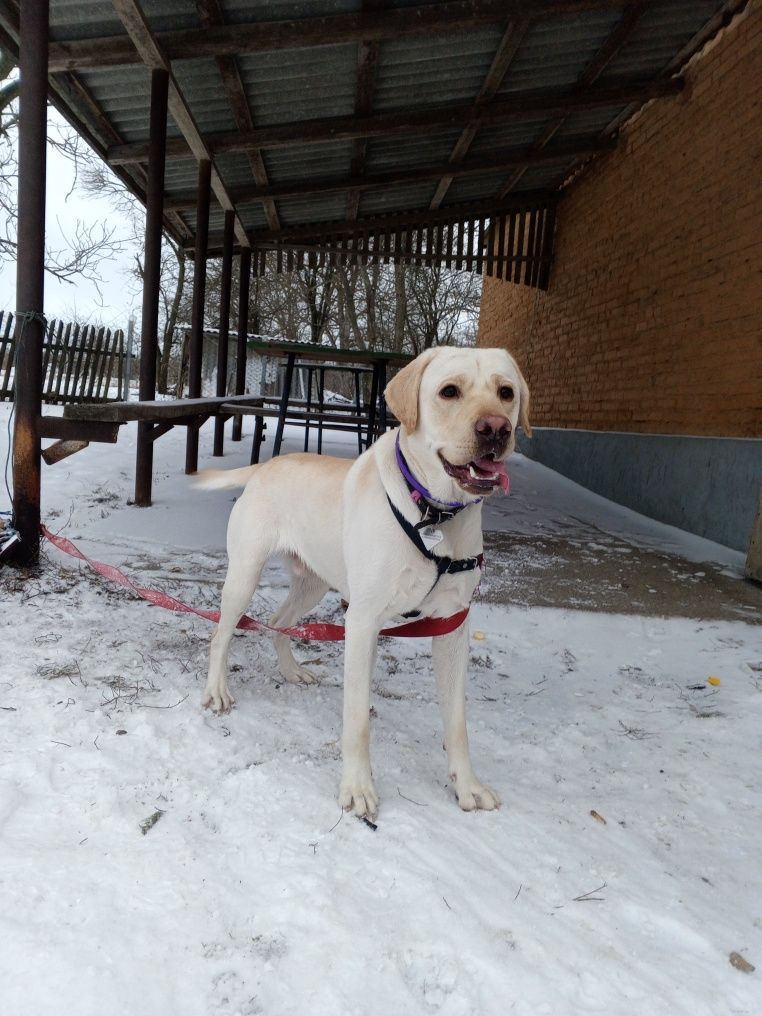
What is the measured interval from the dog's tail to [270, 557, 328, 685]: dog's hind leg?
401mm

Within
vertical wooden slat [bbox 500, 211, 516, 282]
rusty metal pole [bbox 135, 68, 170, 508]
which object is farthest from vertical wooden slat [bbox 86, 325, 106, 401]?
rusty metal pole [bbox 135, 68, 170, 508]

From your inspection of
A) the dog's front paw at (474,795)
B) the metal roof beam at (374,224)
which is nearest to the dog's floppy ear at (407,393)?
the dog's front paw at (474,795)

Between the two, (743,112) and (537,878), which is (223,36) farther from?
(537,878)

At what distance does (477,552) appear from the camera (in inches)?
79.2

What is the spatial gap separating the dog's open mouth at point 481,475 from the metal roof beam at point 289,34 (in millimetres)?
4697

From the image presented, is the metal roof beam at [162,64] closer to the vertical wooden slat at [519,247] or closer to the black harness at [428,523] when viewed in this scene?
the black harness at [428,523]

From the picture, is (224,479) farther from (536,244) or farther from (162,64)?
(536,244)

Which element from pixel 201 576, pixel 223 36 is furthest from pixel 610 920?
pixel 223 36

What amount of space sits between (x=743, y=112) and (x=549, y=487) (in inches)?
168

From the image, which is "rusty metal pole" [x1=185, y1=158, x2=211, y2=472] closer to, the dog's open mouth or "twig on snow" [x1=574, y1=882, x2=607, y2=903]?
the dog's open mouth

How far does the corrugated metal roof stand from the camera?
500 cm

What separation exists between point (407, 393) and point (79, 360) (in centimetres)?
1391

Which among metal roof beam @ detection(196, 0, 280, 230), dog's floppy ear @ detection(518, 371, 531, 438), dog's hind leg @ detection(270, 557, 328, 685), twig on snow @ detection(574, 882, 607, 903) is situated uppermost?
metal roof beam @ detection(196, 0, 280, 230)

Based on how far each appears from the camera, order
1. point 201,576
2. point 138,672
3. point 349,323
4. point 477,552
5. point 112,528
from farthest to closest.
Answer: point 349,323
point 112,528
point 201,576
point 138,672
point 477,552
